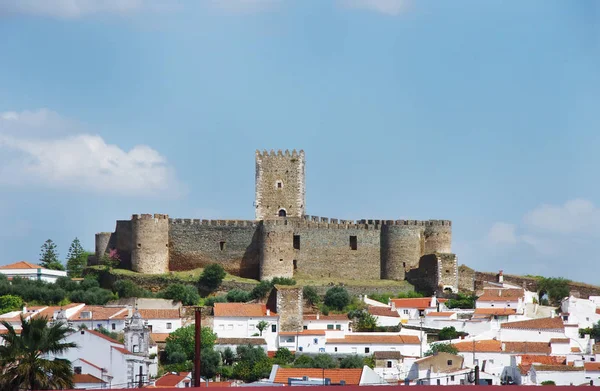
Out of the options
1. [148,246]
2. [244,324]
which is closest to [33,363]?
[244,324]

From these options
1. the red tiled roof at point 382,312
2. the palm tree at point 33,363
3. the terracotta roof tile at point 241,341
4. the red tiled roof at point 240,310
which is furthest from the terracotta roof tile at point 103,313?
the palm tree at point 33,363

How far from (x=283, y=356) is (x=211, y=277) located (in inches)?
357

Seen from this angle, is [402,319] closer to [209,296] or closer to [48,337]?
[209,296]

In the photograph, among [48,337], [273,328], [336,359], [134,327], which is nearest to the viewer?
[48,337]

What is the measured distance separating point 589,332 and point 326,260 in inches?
484

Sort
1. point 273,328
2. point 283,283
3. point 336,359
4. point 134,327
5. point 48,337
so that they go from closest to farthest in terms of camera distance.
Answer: point 48,337
point 134,327
point 336,359
point 273,328
point 283,283

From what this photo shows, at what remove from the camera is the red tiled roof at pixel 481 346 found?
53.3 meters

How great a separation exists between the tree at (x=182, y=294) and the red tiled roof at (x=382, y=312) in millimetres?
7371

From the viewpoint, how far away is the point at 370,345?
5403 cm

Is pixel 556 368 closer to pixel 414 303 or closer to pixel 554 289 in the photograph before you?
pixel 414 303

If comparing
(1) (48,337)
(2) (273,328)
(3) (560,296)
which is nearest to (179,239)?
(2) (273,328)

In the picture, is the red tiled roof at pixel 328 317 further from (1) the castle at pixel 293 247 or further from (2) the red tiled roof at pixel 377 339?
(1) the castle at pixel 293 247

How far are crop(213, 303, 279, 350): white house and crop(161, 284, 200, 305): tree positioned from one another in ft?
10.4

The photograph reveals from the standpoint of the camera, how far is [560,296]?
64188mm
